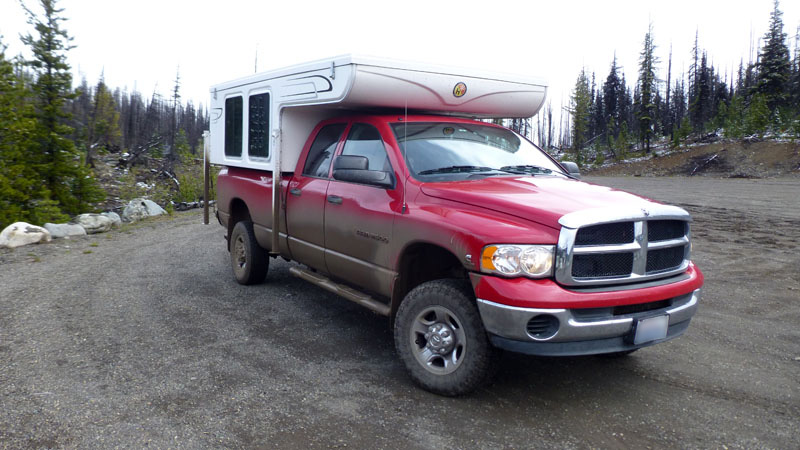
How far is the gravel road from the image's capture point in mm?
3441

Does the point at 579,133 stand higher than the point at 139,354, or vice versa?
the point at 579,133

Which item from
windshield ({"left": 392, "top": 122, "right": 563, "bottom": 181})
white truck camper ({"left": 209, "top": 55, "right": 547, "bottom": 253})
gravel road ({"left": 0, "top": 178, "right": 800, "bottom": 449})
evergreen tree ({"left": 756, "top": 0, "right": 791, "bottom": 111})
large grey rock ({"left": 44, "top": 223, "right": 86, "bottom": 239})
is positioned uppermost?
evergreen tree ({"left": 756, "top": 0, "right": 791, "bottom": 111})

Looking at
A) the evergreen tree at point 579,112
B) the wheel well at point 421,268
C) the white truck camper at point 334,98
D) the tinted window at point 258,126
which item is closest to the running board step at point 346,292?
the wheel well at point 421,268

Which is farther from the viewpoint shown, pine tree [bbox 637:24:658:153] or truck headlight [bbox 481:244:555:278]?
pine tree [bbox 637:24:658:153]

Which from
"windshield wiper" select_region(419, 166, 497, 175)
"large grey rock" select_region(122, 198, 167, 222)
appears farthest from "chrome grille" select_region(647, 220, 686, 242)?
"large grey rock" select_region(122, 198, 167, 222)

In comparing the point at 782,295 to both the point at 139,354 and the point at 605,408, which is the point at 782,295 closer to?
the point at 605,408

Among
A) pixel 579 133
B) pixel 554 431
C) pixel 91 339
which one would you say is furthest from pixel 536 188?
pixel 579 133

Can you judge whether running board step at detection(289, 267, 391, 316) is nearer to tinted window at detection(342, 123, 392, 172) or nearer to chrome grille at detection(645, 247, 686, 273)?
tinted window at detection(342, 123, 392, 172)

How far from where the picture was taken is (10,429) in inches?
134

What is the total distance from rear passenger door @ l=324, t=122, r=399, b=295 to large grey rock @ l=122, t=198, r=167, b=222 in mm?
12917

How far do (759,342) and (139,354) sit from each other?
547 cm

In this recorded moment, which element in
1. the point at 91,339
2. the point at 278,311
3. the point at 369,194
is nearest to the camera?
the point at 369,194

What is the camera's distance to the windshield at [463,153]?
15.2 ft

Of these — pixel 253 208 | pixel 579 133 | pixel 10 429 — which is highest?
pixel 579 133
